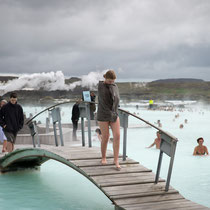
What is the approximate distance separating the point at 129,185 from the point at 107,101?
1.44 m

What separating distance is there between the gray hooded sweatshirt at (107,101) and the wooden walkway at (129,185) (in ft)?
3.28

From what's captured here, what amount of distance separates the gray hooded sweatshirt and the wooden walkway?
1.00m

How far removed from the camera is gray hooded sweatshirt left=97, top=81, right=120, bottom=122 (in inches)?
251

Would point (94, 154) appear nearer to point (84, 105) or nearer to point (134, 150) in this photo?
point (84, 105)

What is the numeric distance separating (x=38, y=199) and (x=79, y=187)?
4.27 feet

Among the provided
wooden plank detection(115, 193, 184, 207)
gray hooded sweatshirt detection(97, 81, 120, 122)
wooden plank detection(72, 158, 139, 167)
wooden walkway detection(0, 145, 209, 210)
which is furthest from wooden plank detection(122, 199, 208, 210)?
wooden plank detection(72, 158, 139, 167)

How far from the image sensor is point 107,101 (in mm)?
6426

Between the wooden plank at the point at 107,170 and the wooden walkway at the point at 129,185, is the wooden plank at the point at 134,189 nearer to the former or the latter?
the wooden walkway at the point at 129,185

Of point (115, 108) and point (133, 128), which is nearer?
point (115, 108)

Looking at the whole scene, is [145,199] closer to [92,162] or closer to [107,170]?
[107,170]

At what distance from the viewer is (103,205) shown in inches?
308

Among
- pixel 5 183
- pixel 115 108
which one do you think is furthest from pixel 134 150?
pixel 115 108

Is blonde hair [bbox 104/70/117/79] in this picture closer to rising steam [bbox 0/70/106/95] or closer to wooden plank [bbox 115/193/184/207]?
wooden plank [bbox 115/193/184/207]

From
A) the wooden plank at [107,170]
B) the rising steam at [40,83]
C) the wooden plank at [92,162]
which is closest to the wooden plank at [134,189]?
the wooden plank at [107,170]
